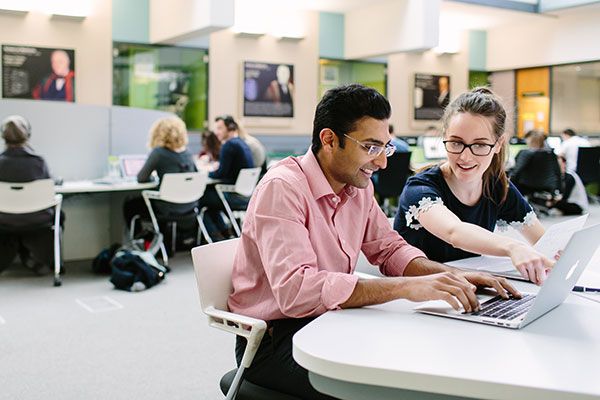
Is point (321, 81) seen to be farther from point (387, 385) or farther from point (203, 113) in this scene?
Result: point (387, 385)

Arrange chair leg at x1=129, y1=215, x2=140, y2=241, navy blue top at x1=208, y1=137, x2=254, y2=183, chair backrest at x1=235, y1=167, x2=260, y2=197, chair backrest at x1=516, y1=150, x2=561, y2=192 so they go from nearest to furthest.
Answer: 1. chair leg at x1=129, y1=215, x2=140, y2=241
2. chair backrest at x1=235, y1=167, x2=260, y2=197
3. navy blue top at x1=208, y1=137, x2=254, y2=183
4. chair backrest at x1=516, y1=150, x2=561, y2=192

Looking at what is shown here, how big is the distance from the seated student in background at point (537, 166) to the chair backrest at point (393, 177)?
1.50m

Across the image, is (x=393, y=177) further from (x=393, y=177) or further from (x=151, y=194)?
(x=151, y=194)

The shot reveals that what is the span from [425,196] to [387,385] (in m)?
1.23

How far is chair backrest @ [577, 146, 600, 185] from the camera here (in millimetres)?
9969

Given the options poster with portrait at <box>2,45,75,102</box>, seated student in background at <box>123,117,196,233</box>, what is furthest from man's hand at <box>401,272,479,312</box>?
poster with portrait at <box>2,45,75,102</box>

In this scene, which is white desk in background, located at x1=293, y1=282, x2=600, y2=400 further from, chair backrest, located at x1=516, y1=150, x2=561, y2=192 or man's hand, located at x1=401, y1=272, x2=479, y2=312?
chair backrest, located at x1=516, y1=150, x2=561, y2=192

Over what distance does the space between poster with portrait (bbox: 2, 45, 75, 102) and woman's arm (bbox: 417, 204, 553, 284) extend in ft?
22.0

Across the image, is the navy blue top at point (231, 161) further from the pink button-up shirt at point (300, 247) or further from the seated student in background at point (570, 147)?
the seated student in background at point (570, 147)

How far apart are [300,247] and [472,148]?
0.90 m

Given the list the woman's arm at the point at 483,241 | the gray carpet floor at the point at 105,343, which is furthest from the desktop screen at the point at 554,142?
the woman's arm at the point at 483,241

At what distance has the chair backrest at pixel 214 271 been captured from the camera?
1.87 metres

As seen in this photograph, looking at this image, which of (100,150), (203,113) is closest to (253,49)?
(203,113)

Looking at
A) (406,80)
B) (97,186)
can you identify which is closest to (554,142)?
(406,80)
